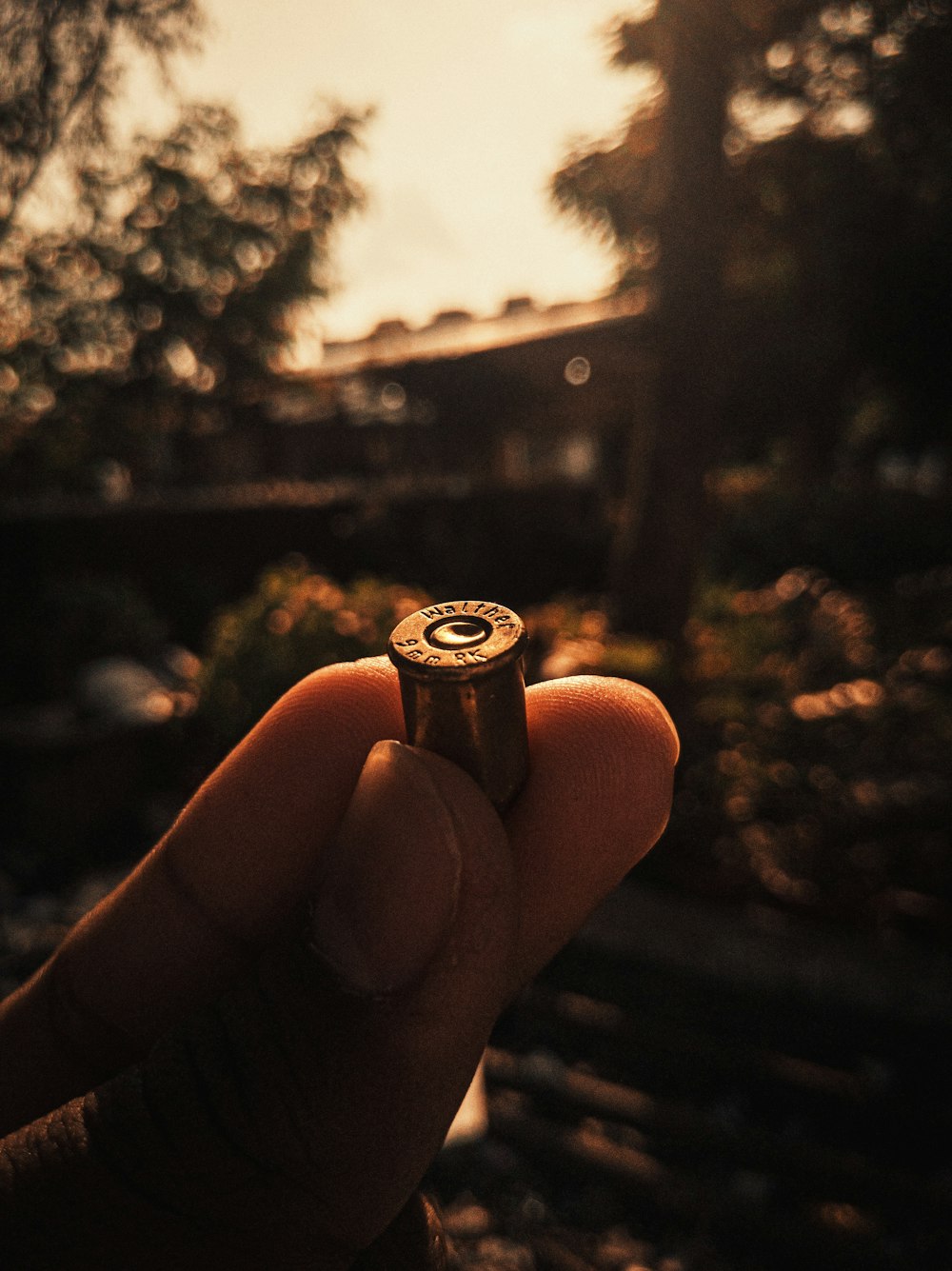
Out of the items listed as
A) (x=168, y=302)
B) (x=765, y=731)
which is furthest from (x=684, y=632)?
(x=168, y=302)

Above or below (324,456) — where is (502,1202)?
above

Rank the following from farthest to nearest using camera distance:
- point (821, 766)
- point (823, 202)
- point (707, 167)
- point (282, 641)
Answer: point (823, 202) < point (707, 167) < point (821, 766) < point (282, 641)

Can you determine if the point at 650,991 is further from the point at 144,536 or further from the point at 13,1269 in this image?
the point at 144,536

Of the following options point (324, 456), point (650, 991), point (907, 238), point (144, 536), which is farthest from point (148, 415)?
point (650, 991)

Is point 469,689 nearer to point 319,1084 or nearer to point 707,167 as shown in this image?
point 319,1084

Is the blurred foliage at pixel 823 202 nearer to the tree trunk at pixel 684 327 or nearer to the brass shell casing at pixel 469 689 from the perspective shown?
the tree trunk at pixel 684 327

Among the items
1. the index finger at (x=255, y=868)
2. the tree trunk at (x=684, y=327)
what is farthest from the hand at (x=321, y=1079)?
the tree trunk at (x=684, y=327)
